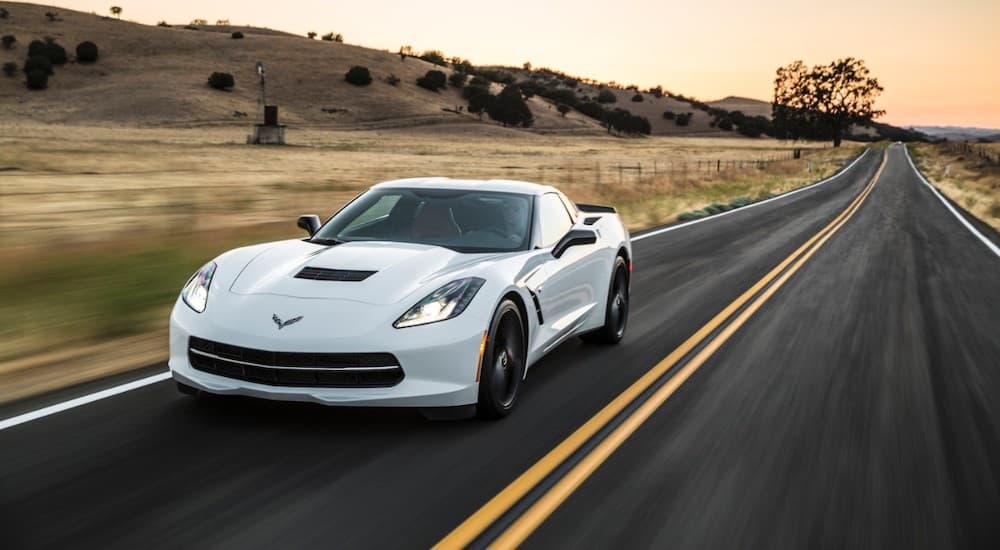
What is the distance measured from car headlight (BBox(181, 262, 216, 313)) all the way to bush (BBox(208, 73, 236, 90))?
9607 centimetres

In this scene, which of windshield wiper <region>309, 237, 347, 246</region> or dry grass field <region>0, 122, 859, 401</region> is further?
dry grass field <region>0, 122, 859, 401</region>

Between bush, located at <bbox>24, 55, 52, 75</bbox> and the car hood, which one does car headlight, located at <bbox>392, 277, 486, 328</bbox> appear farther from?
bush, located at <bbox>24, 55, 52, 75</bbox>

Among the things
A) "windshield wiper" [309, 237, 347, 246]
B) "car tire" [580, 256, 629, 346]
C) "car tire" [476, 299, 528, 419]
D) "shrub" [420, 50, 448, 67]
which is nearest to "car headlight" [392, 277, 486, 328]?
"car tire" [476, 299, 528, 419]

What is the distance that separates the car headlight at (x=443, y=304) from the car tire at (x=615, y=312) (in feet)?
8.23

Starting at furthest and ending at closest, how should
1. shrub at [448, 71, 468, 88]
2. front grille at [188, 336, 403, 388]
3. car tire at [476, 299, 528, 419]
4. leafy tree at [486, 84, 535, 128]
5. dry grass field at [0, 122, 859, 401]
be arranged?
shrub at [448, 71, 468, 88]
leafy tree at [486, 84, 535, 128]
dry grass field at [0, 122, 859, 401]
car tire at [476, 299, 528, 419]
front grille at [188, 336, 403, 388]

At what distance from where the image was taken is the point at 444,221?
6.61 meters

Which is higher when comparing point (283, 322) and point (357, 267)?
point (357, 267)

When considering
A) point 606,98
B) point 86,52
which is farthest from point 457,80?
point 606,98

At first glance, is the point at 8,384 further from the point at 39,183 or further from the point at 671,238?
the point at 39,183

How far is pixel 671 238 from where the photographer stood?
17.4 m

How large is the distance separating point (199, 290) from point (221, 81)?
96816 millimetres

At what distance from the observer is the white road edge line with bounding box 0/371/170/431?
17.5 feet

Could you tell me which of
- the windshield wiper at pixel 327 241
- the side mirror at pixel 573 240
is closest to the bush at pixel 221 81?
the windshield wiper at pixel 327 241

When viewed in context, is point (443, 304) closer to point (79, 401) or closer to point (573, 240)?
point (573, 240)
